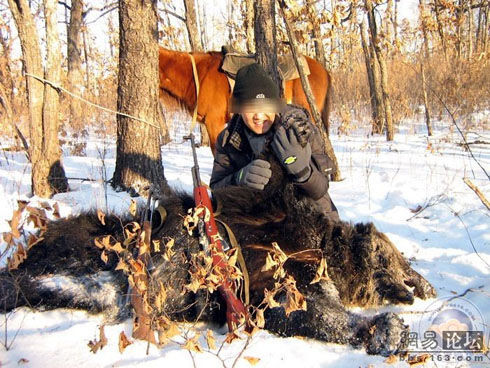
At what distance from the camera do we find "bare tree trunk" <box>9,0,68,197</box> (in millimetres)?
4273

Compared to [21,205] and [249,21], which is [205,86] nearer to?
[249,21]

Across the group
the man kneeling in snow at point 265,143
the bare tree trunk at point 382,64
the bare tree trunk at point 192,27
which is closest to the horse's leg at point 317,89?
the bare tree trunk at point 382,64

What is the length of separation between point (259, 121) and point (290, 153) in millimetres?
406

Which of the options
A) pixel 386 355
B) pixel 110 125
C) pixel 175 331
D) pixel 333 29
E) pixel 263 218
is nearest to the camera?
pixel 175 331

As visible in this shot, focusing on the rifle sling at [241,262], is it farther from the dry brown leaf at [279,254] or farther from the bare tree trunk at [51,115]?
the bare tree trunk at [51,115]

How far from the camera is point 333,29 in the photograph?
5297 millimetres

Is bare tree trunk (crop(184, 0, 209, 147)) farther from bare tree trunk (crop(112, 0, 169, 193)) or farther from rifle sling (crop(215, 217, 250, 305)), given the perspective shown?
rifle sling (crop(215, 217, 250, 305))

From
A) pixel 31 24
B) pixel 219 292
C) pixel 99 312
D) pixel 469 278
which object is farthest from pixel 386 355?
pixel 31 24

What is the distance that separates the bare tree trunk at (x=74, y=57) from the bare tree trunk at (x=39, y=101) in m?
7.04

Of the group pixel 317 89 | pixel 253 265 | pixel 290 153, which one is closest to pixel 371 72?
pixel 317 89

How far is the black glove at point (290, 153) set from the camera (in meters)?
2.26

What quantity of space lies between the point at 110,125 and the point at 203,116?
20.8 ft

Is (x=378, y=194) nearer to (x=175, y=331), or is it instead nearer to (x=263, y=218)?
(x=263, y=218)

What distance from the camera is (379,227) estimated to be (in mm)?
3732
